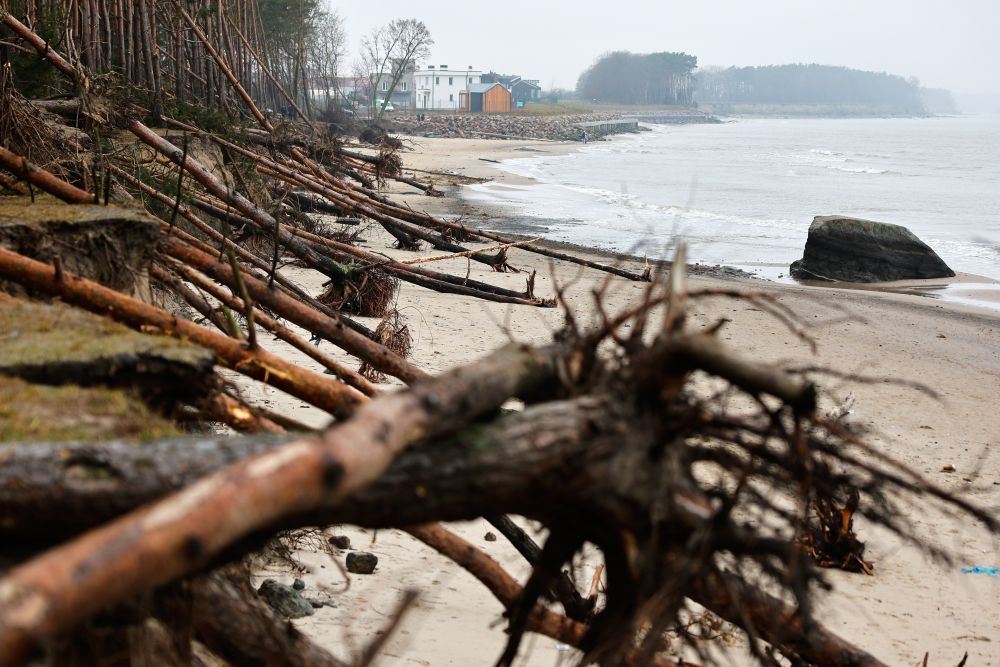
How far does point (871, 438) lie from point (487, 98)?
97643 millimetres

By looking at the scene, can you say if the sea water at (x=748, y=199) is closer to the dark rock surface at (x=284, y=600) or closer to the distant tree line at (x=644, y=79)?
the dark rock surface at (x=284, y=600)

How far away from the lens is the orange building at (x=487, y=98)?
100812mm

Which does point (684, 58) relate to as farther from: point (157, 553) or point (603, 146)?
point (157, 553)

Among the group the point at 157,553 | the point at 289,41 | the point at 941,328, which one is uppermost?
the point at 289,41

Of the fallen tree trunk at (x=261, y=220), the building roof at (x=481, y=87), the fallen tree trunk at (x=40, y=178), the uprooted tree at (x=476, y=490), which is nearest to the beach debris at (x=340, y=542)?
the uprooted tree at (x=476, y=490)

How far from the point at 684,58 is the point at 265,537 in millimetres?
171043

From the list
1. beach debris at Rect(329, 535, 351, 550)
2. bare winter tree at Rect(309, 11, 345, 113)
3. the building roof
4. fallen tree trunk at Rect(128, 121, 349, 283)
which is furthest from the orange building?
beach debris at Rect(329, 535, 351, 550)

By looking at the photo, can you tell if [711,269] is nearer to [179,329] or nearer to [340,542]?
[340,542]

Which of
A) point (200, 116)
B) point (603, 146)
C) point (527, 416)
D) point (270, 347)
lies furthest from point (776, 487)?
point (603, 146)

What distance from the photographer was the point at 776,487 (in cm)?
187

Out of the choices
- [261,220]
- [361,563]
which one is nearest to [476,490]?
[361,563]

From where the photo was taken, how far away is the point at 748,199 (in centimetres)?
3155

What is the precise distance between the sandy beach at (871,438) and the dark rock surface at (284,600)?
0.05 metres

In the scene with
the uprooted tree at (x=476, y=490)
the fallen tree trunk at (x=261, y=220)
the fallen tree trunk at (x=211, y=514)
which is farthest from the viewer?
the fallen tree trunk at (x=261, y=220)
